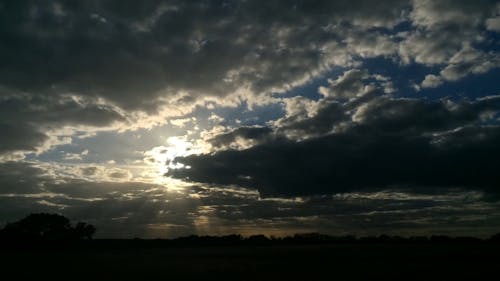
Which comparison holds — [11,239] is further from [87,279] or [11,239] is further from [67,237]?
[87,279]

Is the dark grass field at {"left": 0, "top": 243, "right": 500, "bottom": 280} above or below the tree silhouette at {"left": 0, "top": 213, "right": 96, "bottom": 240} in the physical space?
below

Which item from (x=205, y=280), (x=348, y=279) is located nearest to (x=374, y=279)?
(x=348, y=279)

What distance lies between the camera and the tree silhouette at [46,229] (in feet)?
506

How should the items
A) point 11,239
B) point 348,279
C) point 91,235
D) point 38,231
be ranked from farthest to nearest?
1. point 91,235
2. point 38,231
3. point 11,239
4. point 348,279

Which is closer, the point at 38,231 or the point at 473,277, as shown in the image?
the point at 473,277

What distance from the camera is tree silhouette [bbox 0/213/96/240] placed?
506 ft

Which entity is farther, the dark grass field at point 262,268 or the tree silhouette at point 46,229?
the tree silhouette at point 46,229

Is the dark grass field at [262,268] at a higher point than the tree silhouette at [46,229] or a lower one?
lower

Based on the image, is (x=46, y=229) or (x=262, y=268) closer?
(x=262, y=268)

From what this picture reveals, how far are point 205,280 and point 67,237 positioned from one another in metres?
144

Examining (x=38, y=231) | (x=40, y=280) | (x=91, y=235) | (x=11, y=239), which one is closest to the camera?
(x=40, y=280)

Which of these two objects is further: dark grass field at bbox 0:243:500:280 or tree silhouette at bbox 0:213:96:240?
tree silhouette at bbox 0:213:96:240

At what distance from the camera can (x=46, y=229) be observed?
168 meters

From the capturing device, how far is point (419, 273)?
55.6 meters
